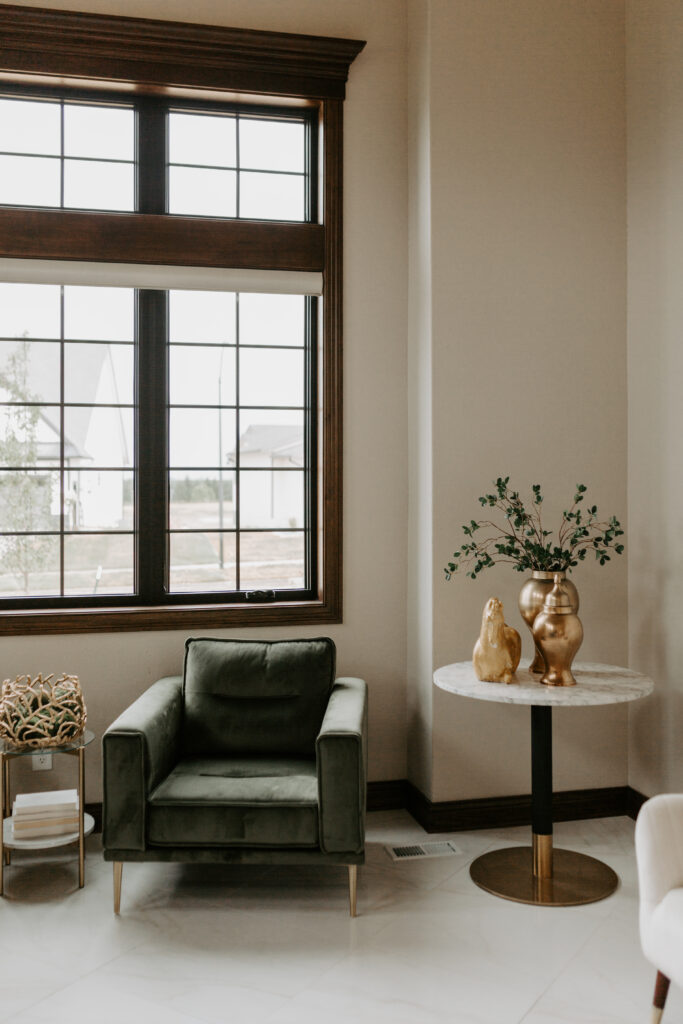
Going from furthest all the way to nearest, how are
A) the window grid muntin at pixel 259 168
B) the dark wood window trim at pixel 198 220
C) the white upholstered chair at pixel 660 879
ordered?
1. the window grid muntin at pixel 259 168
2. the dark wood window trim at pixel 198 220
3. the white upholstered chair at pixel 660 879

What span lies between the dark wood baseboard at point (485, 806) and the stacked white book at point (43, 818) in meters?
0.45

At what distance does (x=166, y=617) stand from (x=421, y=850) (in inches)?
55.2

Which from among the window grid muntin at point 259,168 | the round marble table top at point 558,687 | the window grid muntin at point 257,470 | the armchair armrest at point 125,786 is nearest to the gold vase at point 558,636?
the round marble table top at point 558,687

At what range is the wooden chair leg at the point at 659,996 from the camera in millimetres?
2109

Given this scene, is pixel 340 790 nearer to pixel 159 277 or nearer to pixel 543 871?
pixel 543 871

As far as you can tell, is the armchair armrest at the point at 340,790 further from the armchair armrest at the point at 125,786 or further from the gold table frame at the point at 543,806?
the armchair armrest at the point at 125,786

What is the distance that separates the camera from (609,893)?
291cm

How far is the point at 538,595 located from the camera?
304cm

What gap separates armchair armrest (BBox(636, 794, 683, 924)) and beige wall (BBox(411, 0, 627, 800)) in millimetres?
1414

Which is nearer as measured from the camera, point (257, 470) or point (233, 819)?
point (233, 819)

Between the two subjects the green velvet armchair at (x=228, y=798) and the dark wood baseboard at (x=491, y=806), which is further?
the dark wood baseboard at (x=491, y=806)

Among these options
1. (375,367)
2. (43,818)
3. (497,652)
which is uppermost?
(375,367)

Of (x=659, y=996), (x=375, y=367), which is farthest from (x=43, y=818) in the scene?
(x=375, y=367)

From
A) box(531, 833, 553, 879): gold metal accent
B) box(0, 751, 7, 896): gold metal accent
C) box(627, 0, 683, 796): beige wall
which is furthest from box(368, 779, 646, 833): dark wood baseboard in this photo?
box(0, 751, 7, 896): gold metal accent
